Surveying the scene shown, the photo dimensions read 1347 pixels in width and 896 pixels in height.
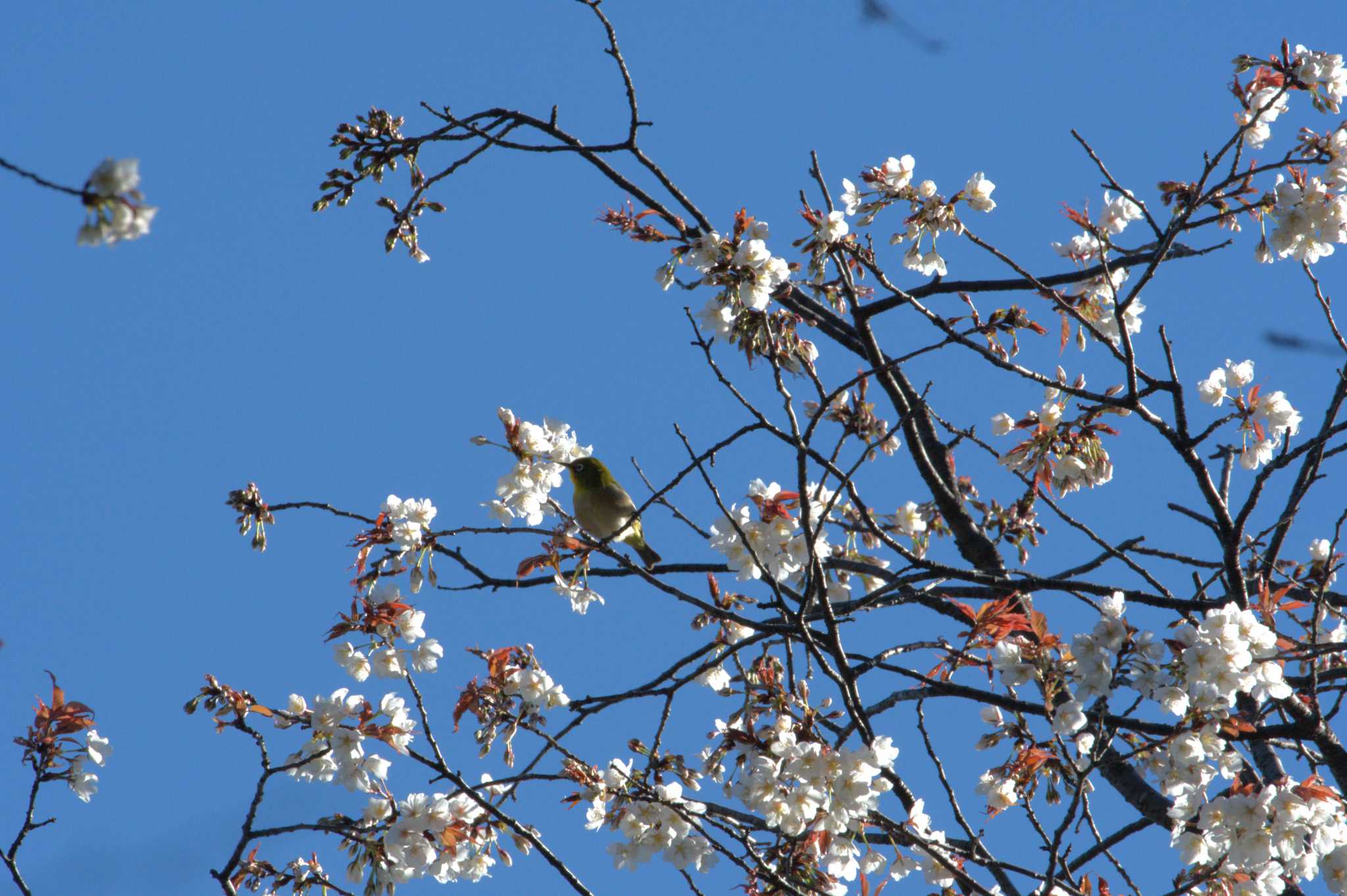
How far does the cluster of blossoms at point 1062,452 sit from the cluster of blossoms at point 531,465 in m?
1.57

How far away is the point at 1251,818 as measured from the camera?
10.9 feet

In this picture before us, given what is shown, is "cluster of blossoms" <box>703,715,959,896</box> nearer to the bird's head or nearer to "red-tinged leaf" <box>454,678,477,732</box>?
"red-tinged leaf" <box>454,678,477,732</box>

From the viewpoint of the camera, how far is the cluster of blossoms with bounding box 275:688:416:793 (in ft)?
12.8

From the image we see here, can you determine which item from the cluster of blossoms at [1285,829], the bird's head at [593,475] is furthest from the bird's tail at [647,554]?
the cluster of blossoms at [1285,829]

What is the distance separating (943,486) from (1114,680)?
1988 mm

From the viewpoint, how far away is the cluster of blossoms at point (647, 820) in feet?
12.1

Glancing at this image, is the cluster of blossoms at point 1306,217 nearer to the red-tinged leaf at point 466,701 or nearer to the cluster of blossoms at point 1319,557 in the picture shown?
the cluster of blossoms at point 1319,557

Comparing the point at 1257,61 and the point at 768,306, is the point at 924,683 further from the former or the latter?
the point at 1257,61

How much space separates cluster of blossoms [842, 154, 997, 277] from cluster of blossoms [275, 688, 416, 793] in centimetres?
231

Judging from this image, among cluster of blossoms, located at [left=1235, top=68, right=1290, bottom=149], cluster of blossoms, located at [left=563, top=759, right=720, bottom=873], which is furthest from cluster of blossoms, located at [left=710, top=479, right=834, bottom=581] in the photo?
cluster of blossoms, located at [left=1235, top=68, right=1290, bottom=149]

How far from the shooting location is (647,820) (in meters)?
3.72

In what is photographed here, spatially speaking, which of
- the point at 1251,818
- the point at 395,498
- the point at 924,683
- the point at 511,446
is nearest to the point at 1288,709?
the point at 1251,818

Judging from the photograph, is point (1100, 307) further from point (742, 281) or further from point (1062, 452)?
point (742, 281)

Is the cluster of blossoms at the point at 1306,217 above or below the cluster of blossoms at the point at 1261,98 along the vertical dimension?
below
